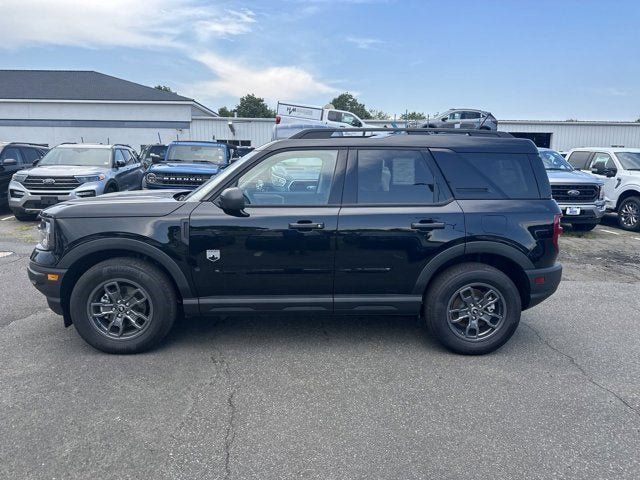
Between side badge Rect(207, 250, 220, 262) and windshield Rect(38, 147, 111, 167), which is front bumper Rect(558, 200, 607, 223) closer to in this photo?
side badge Rect(207, 250, 220, 262)

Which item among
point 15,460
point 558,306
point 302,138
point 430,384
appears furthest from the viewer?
point 558,306

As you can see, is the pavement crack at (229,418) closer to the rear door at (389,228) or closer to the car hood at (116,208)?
the rear door at (389,228)

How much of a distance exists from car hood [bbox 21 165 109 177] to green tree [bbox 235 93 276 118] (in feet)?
196

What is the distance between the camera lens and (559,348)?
4.11 metres

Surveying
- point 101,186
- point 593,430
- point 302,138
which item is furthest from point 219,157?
point 593,430

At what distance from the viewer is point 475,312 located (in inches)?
153

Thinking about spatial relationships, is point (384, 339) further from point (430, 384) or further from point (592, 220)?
point (592, 220)

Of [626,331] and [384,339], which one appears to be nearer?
[384,339]

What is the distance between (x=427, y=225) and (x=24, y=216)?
1036cm

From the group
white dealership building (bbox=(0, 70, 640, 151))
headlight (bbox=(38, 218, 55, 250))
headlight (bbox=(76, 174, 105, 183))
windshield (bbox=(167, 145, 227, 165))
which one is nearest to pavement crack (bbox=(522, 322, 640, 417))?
headlight (bbox=(38, 218, 55, 250))

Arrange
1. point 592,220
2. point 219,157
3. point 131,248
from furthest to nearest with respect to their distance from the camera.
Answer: point 219,157, point 592,220, point 131,248

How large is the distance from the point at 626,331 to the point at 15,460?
535cm

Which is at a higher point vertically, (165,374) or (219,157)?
(219,157)

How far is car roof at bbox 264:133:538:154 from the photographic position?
12.8 feet
